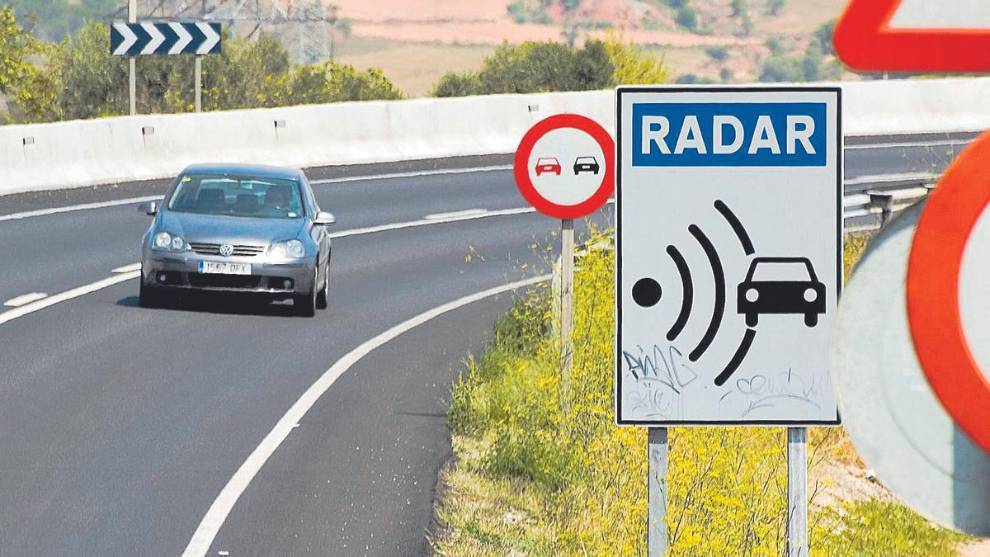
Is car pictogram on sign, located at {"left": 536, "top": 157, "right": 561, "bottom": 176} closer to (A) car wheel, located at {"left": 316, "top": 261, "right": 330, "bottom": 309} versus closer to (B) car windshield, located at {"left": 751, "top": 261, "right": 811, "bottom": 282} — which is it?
(A) car wheel, located at {"left": 316, "top": 261, "right": 330, "bottom": 309}

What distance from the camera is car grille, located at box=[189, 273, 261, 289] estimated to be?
19359 millimetres

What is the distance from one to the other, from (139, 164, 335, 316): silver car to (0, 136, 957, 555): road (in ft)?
1.25

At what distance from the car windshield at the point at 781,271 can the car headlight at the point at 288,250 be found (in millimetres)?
14508

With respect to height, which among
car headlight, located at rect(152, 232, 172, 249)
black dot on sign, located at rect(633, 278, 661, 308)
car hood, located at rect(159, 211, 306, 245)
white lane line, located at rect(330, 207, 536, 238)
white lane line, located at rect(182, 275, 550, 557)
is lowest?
white lane line, located at rect(182, 275, 550, 557)

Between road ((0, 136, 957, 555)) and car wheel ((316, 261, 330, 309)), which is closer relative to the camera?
road ((0, 136, 957, 555))

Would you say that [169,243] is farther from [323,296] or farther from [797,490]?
[797,490]

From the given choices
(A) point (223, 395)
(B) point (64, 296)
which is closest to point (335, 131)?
(B) point (64, 296)

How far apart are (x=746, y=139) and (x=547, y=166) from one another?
7.99 meters

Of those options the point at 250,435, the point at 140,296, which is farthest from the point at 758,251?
the point at 140,296

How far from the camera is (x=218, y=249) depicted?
1934 centimetres

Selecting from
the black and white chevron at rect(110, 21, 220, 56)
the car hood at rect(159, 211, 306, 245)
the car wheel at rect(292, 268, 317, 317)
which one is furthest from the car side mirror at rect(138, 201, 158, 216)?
the black and white chevron at rect(110, 21, 220, 56)

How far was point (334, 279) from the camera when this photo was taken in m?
23.4

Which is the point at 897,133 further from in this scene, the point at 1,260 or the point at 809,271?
the point at 809,271

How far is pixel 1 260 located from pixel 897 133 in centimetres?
2499
